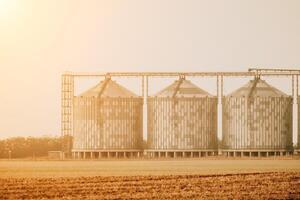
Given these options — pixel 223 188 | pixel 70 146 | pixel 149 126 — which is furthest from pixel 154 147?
pixel 223 188

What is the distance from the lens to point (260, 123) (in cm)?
9769

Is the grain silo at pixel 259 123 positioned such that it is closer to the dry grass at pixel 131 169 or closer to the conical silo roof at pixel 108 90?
the conical silo roof at pixel 108 90

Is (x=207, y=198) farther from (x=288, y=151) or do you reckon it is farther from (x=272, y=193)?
(x=288, y=151)

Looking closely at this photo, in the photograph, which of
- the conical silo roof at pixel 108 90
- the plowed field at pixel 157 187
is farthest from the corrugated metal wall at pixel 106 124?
the plowed field at pixel 157 187

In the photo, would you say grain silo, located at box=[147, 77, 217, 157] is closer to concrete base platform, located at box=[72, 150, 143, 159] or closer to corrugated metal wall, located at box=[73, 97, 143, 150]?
corrugated metal wall, located at box=[73, 97, 143, 150]

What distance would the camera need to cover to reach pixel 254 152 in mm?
98125

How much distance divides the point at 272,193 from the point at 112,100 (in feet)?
198

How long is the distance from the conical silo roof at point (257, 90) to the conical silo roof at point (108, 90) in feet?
41.5

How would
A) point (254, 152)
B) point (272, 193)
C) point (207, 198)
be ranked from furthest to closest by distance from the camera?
point (254, 152) → point (272, 193) → point (207, 198)

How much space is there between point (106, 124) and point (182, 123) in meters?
8.84

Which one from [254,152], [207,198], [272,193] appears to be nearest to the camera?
[207,198]

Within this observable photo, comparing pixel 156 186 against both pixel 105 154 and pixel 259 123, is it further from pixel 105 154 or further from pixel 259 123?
pixel 105 154

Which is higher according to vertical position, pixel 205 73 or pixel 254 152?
pixel 205 73

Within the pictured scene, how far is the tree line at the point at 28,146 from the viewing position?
10406 centimetres
